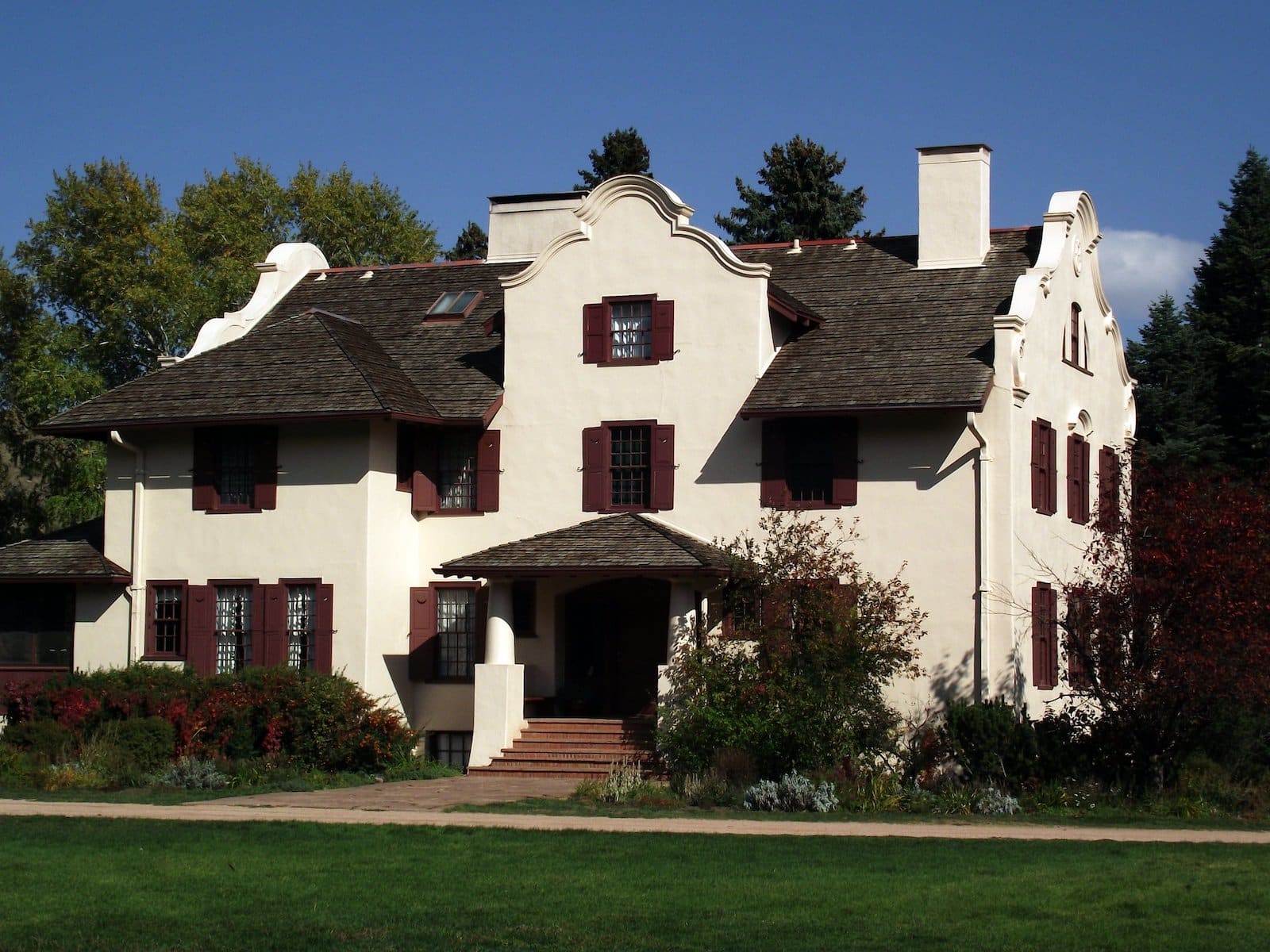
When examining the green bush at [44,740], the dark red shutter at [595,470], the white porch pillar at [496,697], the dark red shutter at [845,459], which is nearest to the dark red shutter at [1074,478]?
the dark red shutter at [845,459]

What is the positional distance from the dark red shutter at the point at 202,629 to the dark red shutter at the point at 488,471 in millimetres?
4844

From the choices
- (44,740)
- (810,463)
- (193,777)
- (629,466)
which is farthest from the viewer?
(629,466)

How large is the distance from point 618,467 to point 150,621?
8.59 metres

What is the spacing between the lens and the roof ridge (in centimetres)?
2884

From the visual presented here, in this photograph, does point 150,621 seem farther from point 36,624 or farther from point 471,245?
point 471,245

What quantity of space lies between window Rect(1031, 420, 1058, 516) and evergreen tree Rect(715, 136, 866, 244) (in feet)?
79.8

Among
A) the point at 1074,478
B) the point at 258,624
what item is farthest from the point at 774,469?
the point at 258,624

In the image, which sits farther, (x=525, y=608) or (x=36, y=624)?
(x=36, y=624)

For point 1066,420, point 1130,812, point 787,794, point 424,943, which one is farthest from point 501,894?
point 1066,420

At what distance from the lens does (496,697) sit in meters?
27.7

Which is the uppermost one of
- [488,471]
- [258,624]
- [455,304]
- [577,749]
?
[455,304]

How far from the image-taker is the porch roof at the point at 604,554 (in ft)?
88.1

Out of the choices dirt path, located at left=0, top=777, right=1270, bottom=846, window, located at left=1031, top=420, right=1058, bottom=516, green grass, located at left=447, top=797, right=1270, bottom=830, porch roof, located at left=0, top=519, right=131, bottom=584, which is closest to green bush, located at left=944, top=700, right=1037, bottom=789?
green grass, located at left=447, top=797, right=1270, bottom=830

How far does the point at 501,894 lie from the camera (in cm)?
1507
